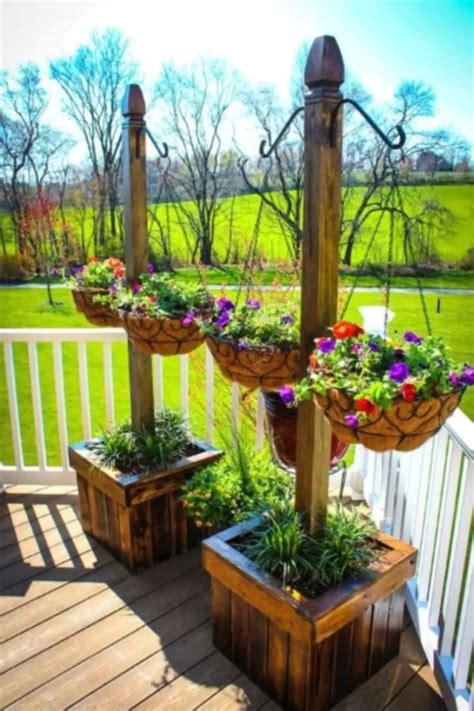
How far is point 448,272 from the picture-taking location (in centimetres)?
310

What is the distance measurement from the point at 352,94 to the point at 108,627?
3011mm

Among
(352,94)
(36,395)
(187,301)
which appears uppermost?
(352,94)

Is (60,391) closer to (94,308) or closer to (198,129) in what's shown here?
(94,308)

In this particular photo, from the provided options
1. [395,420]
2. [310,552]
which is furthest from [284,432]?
[395,420]

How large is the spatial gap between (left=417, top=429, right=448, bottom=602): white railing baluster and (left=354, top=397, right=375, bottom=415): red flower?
0.78m

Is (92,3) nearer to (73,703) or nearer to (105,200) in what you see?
(105,200)

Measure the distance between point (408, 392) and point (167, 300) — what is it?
110 cm

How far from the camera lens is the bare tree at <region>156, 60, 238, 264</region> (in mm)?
3309

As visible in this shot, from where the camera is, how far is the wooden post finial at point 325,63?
1.38 m

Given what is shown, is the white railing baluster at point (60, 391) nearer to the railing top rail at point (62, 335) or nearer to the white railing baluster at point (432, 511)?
Result: the railing top rail at point (62, 335)

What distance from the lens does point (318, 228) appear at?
58.7 inches

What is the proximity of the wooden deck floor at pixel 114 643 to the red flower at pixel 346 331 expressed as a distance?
1.22 metres

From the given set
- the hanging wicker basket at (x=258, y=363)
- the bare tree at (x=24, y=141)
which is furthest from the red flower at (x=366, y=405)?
the bare tree at (x=24, y=141)

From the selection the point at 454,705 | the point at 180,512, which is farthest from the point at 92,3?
the point at 454,705
